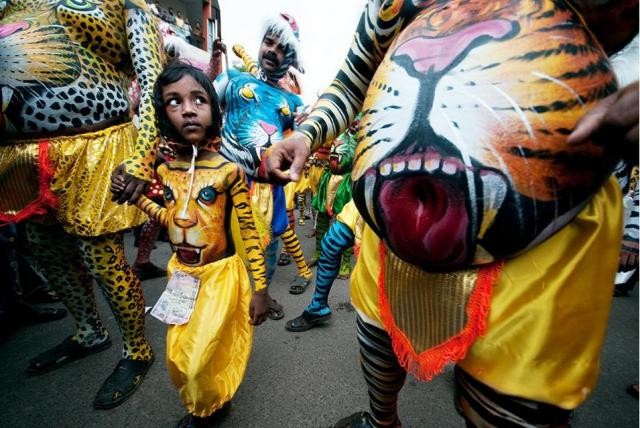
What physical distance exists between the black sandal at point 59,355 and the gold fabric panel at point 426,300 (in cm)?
203

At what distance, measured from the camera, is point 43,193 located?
5.06 ft

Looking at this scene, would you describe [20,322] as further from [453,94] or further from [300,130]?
[453,94]

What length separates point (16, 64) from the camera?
56.5 inches

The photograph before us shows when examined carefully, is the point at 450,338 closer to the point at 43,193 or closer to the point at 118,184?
the point at 118,184

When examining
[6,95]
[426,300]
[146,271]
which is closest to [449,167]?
[426,300]

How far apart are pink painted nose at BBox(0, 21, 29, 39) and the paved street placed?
1739mm

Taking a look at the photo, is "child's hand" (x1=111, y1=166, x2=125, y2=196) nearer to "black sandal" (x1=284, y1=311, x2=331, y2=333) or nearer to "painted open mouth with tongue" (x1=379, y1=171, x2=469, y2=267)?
"painted open mouth with tongue" (x1=379, y1=171, x2=469, y2=267)

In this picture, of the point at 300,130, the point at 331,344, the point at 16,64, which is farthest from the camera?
the point at 331,344

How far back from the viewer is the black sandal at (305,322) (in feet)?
7.77

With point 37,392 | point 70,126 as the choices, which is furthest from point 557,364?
point 37,392

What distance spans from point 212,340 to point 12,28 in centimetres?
164

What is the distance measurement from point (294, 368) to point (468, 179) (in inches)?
67.4

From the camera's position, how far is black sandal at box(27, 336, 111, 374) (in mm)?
1865

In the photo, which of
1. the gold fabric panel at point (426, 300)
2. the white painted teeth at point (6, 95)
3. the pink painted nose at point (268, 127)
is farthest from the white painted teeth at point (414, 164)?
the pink painted nose at point (268, 127)
